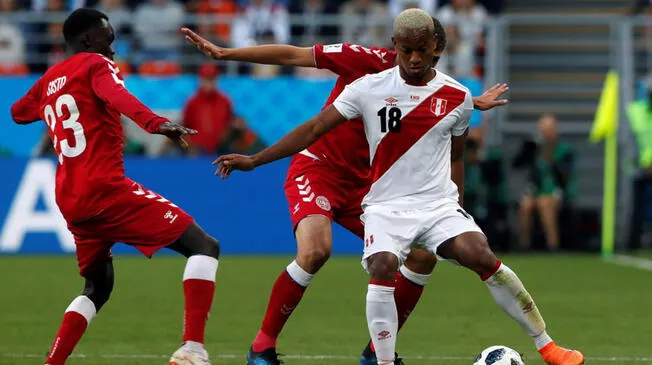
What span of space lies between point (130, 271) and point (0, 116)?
16.2 ft

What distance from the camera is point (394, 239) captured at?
26.6 ft

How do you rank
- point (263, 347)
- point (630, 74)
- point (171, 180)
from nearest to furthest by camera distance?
point (263, 347), point (171, 180), point (630, 74)

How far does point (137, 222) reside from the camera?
8344mm

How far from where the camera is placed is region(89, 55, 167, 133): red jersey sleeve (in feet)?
25.5

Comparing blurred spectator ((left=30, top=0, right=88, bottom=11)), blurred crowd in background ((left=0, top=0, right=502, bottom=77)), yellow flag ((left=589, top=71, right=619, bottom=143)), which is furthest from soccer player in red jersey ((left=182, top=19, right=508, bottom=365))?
blurred spectator ((left=30, top=0, right=88, bottom=11))

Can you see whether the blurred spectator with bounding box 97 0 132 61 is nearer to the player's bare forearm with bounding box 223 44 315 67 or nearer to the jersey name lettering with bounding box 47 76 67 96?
the player's bare forearm with bounding box 223 44 315 67

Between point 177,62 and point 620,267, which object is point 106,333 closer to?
point 620,267

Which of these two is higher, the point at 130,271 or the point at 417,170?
the point at 417,170

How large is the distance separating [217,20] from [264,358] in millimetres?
12919

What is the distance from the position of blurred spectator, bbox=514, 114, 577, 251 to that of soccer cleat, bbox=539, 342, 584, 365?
11.4 meters

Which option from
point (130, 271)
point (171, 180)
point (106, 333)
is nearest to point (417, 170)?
point (106, 333)

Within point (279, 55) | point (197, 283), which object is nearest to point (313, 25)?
point (279, 55)

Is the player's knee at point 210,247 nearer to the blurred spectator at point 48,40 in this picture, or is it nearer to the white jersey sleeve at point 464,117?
the white jersey sleeve at point 464,117

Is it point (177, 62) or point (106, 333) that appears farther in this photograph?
point (177, 62)
